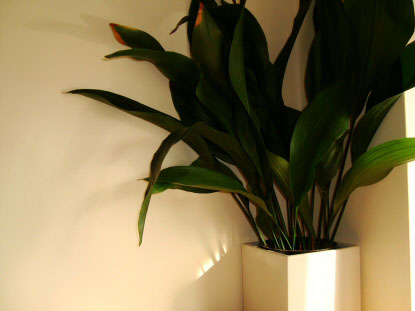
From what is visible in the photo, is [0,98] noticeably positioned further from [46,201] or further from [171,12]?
[171,12]

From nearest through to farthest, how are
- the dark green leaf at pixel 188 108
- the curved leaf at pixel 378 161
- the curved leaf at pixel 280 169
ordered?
the curved leaf at pixel 378 161, the curved leaf at pixel 280 169, the dark green leaf at pixel 188 108

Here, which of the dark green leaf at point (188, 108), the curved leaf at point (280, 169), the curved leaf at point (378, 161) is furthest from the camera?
the dark green leaf at point (188, 108)

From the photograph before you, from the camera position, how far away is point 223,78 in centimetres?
90

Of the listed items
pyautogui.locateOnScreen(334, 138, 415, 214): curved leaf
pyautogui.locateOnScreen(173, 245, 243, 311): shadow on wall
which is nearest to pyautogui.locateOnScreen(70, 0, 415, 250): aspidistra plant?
pyautogui.locateOnScreen(334, 138, 415, 214): curved leaf

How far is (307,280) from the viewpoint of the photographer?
87 cm

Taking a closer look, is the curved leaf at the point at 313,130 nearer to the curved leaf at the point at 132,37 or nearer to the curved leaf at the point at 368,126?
the curved leaf at the point at 368,126

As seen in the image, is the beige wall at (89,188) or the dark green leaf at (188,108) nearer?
the beige wall at (89,188)

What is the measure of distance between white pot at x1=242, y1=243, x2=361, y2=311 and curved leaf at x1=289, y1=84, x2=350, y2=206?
17cm

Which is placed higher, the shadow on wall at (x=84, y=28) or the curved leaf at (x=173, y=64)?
the shadow on wall at (x=84, y=28)

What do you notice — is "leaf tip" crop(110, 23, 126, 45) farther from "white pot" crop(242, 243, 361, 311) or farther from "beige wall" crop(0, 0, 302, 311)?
"white pot" crop(242, 243, 361, 311)

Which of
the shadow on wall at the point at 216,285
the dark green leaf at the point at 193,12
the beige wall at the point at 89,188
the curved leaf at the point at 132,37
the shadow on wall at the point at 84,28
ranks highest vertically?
the dark green leaf at the point at 193,12

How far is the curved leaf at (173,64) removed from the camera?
820 mm

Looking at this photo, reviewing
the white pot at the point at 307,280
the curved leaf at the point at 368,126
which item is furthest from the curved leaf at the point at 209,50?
the white pot at the point at 307,280

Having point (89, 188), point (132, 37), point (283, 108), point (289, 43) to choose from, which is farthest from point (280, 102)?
point (89, 188)
